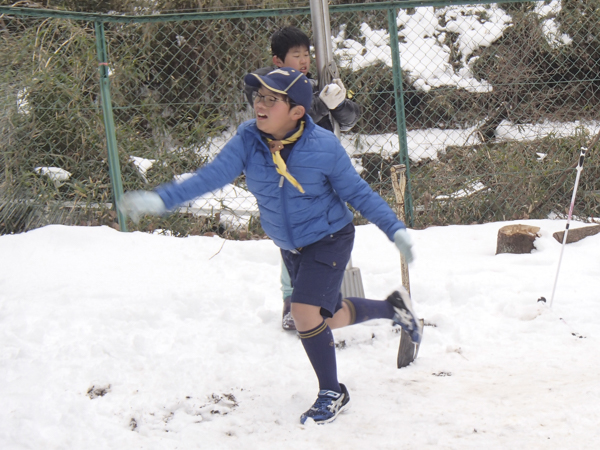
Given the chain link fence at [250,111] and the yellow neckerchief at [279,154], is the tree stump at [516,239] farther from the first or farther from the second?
the yellow neckerchief at [279,154]

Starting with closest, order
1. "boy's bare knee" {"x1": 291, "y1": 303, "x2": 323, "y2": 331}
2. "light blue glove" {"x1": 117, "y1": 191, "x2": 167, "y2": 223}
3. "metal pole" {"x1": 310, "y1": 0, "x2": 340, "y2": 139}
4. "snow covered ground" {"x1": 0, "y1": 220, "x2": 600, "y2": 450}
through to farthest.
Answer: "light blue glove" {"x1": 117, "y1": 191, "x2": 167, "y2": 223}, "snow covered ground" {"x1": 0, "y1": 220, "x2": 600, "y2": 450}, "boy's bare knee" {"x1": 291, "y1": 303, "x2": 323, "y2": 331}, "metal pole" {"x1": 310, "y1": 0, "x2": 340, "y2": 139}

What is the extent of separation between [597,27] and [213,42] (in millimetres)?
3700

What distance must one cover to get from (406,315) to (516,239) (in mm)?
1788

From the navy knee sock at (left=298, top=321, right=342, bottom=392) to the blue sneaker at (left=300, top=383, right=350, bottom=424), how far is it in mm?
25

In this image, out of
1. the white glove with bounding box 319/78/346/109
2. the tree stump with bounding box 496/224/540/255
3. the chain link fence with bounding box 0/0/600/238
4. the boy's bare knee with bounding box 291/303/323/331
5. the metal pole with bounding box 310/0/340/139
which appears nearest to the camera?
the boy's bare knee with bounding box 291/303/323/331

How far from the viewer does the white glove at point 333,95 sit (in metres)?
2.89

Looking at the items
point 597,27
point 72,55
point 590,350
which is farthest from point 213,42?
point 590,350

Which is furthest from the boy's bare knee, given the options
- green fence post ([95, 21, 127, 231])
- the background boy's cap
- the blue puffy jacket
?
green fence post ([95, 21, 127, 231])

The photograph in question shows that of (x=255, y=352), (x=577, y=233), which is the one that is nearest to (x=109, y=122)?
(x=255, y=352)

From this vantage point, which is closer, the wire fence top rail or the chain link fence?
the wire fence top rail

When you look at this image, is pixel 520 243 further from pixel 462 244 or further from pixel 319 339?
pixel 319 339

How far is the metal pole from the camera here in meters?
3.09

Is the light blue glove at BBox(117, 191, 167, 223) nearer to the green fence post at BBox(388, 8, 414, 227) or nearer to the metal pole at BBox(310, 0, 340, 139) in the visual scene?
the metal pole at BBox(310, 0, 340, 139)

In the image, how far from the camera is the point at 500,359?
280cm
